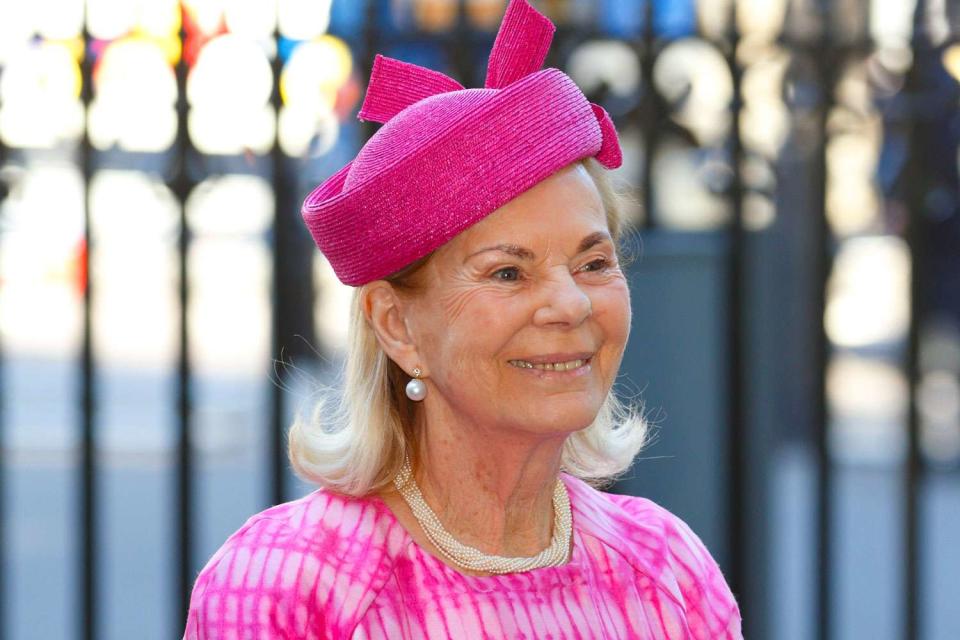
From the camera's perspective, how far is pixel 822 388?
3783 millimetres

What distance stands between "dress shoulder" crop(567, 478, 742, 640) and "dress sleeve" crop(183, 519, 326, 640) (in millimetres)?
427

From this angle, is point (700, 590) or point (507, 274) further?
point (700, 590)

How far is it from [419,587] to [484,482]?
0.55 feet

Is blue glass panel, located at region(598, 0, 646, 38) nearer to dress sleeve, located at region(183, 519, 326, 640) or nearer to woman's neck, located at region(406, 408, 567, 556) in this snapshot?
woman's neck, located at region(406, 408, 567, 556)

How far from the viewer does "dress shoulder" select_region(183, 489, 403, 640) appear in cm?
177

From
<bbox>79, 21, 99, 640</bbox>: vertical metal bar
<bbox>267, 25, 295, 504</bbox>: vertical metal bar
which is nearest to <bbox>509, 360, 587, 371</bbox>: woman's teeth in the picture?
<bbox>267, 25, 295, 504</bbox>: vertical metal bar

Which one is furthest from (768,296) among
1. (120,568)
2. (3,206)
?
A: (120,568)

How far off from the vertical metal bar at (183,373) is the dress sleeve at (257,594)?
1.68m

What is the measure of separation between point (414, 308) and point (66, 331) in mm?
12734

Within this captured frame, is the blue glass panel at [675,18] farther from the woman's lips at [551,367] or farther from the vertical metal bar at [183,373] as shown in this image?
the woman's lips at [551,367]

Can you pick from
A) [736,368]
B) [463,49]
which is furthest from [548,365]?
[736,368]

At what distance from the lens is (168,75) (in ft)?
11.0

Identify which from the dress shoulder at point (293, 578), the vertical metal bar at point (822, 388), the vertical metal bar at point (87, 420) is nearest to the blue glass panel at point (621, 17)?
the vertical metal bar at point (822, 388)

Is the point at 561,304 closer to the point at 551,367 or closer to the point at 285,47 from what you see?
the point at 551,367
